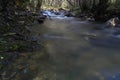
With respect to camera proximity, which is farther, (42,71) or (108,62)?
(108,62)

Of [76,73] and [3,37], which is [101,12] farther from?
[76,73]

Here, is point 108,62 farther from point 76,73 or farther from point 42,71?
point 42,71

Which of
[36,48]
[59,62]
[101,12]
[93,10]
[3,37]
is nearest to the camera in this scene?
[59,62]

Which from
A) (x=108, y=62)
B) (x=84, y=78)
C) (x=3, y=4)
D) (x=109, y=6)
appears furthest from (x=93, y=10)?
(x=84, y=78)

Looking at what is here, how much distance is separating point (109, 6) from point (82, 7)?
888 centimetres

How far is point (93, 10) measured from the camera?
105 feet

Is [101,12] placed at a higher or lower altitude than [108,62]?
higher

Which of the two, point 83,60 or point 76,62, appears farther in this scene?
point 83,60

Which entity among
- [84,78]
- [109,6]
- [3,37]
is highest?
[109,6]

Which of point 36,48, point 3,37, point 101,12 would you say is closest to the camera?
point 36,48

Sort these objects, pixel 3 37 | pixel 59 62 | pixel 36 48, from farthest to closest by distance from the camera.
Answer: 1. pixel 3 37
2. pixel 36 48
3. pixel 59 62

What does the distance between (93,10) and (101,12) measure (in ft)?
11.0

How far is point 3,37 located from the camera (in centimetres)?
1214

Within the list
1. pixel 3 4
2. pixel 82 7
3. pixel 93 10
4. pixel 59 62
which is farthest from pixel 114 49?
pixel 82 7
